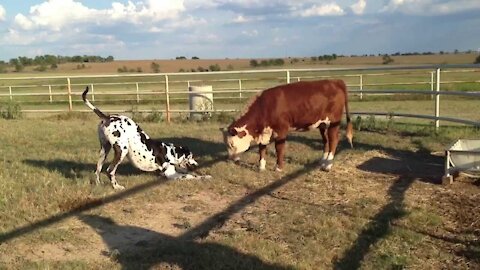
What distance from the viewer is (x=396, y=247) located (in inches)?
197

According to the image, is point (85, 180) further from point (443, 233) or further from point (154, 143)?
point (443, 233)

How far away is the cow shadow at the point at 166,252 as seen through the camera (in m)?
4.67

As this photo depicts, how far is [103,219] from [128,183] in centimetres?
149

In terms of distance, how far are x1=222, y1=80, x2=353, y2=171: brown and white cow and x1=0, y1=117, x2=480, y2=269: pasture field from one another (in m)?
0.39

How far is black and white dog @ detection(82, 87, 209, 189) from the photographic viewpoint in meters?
7.28

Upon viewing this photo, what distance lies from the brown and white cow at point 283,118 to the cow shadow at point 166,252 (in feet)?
9.63

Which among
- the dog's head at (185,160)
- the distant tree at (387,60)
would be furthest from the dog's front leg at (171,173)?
the distant tree at (387,60)

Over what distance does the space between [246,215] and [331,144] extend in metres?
2.91

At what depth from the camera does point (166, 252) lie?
16.2ft

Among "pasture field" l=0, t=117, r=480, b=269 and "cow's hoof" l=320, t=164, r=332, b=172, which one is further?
"cow's hoof" l=320, t=164, r=332, b=172

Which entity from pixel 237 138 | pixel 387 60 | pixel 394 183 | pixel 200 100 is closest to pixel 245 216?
pixel 237 138

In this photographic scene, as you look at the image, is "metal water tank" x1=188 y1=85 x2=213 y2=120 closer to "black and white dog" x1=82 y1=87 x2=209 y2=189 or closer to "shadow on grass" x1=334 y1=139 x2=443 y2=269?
"shadow on grass" x1=334 y1=139 x2=443 y2=269

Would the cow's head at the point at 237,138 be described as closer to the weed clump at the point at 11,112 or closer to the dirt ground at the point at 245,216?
the dirt ground at the point at 245,216

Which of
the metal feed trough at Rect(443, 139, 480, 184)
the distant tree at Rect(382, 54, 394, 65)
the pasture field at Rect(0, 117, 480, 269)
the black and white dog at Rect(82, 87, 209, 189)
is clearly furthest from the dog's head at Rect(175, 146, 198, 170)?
the distant tree at Rect(382, 54, 394, 65)
